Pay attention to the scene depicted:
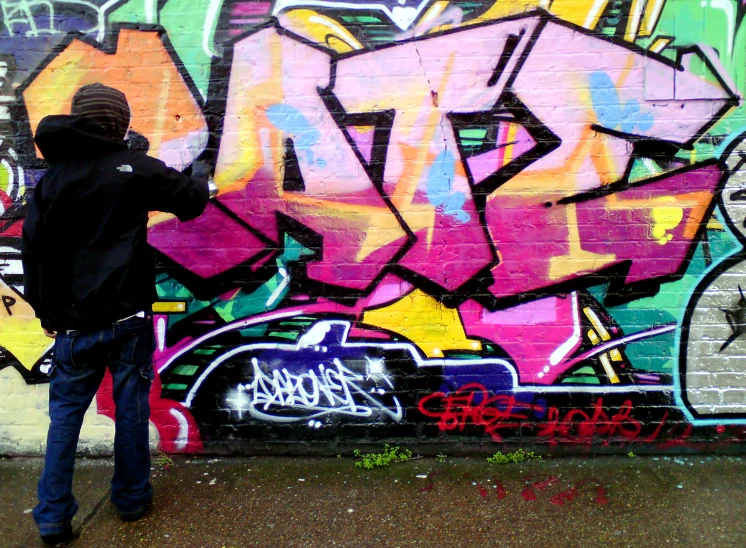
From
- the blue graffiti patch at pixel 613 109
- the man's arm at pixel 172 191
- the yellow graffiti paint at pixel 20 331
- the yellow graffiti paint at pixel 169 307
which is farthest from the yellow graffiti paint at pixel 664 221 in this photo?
the yellow graffiti paint at pixel 20 331

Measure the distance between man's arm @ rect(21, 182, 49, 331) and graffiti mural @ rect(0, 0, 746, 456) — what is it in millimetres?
748

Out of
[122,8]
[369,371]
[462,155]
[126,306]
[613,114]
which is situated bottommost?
[369,371]

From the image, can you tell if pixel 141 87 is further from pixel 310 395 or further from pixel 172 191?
pixel 310 395

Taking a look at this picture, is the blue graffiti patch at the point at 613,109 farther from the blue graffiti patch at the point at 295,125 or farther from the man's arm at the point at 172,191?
the man's arm at the point at 172,191

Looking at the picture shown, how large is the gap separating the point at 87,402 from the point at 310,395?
1.16 metres

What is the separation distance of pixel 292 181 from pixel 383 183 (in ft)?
1.59

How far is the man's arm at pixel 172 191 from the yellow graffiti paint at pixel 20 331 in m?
1.24

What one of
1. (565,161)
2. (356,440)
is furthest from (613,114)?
(356,440)

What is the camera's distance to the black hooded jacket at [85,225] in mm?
2746

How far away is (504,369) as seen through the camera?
139 inches

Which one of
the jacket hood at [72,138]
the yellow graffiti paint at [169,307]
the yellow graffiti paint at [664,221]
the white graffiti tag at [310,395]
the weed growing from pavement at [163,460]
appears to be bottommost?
the weed growing from pavement at [163,460]

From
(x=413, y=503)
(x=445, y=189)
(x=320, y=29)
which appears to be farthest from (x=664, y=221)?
(x=320, y=29)

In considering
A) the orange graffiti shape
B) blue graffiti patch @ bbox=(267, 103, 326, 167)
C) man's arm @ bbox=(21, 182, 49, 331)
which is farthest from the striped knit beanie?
blue graffiti patch @ bbox=(267, 103, 326, 167)

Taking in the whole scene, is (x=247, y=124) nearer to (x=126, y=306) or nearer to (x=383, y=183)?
(x=383, y=183)
